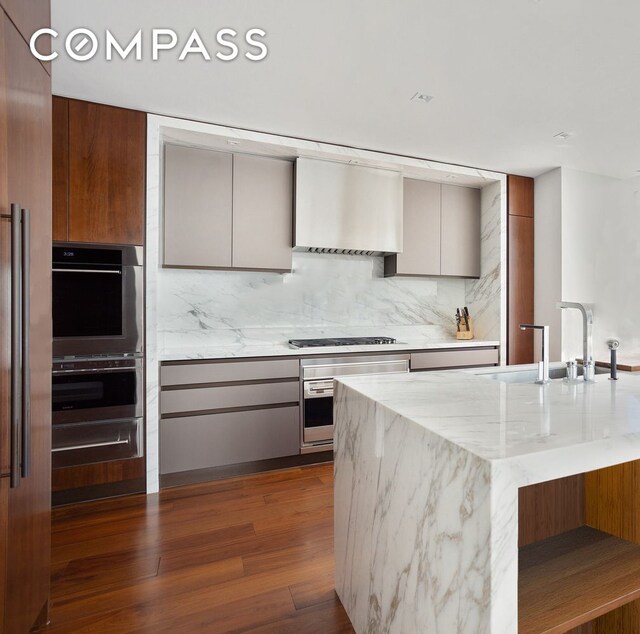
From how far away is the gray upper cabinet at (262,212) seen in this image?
117 inches

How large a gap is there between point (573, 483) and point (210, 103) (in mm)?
2748

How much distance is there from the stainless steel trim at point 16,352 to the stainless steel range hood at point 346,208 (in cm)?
212

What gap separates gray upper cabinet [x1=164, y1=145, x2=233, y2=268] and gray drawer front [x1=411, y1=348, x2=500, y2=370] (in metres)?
1.75

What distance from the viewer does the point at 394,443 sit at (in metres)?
1.08

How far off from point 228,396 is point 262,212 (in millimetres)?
1447

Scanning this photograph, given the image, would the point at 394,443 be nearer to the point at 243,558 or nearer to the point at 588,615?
the point at 588,615

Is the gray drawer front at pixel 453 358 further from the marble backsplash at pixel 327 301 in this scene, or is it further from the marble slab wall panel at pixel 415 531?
the marble slab wall panel at pixel 415 531

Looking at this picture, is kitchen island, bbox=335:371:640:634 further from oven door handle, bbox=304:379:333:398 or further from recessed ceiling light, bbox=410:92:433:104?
recessed ceiling light, bbox=410:92:433:104

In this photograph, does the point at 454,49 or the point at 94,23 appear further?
the point at 454,49

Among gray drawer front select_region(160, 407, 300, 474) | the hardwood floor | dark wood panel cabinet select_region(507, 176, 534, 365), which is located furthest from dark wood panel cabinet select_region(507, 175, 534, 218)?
the hardwood floor

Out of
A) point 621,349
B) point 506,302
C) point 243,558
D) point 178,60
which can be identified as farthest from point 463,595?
point 621,349

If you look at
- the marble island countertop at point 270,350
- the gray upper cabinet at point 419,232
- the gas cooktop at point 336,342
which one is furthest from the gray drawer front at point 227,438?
the gray upper cabinet at point 419,232

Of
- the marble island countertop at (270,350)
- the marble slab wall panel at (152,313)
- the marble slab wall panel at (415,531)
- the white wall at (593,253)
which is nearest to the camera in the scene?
the marble slab wall panel at (415,531)

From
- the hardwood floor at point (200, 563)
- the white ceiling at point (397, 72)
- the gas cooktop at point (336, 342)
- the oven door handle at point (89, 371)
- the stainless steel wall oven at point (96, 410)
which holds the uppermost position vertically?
the white ceiling at point (397, 72)
